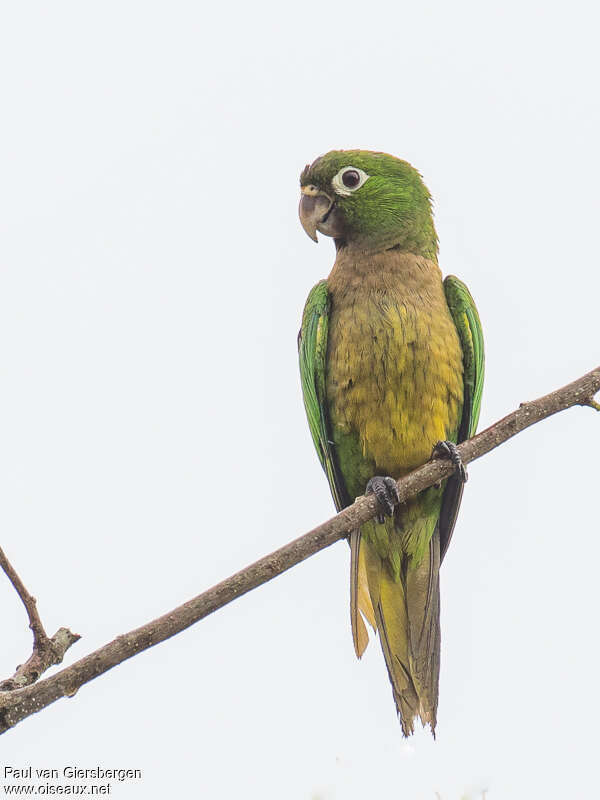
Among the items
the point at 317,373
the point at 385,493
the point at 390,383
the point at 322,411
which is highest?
the point at 317,373

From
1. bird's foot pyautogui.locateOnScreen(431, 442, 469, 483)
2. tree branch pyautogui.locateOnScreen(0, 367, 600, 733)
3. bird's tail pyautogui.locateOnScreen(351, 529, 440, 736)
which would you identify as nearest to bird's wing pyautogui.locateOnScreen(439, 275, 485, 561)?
bird's tail pyautogui.locateOnScreen(351, 529, 440, 736)

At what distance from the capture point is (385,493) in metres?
5.06

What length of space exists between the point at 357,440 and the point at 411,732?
5.48ft

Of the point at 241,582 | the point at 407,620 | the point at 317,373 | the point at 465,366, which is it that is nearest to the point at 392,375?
the point at 317,373

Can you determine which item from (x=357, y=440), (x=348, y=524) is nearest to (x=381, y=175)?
(x=357, y=440)

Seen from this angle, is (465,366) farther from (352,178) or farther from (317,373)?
(352,178)

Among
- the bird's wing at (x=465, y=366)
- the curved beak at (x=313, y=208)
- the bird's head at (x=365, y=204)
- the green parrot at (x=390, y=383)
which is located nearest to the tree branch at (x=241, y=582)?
the green parrot at (x=390, y=383)

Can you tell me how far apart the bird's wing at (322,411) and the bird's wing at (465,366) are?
617 millimetres

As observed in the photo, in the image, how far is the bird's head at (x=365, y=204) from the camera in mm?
5754

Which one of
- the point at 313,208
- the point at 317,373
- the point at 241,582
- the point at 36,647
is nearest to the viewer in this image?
the point at 36,647

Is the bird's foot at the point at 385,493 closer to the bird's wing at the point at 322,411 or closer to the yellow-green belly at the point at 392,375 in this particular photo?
the yellow-green belly at the point at 392,375

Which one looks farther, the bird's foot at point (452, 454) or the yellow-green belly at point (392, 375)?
the yellow-green belly at point (392, 375)

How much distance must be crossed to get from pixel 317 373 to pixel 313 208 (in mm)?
1151

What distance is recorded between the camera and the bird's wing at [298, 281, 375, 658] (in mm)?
5434
